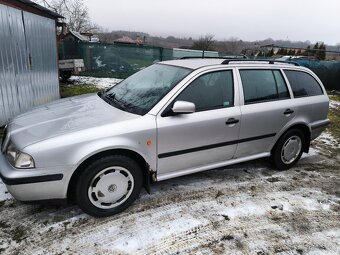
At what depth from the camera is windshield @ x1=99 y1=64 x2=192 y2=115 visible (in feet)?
10.5

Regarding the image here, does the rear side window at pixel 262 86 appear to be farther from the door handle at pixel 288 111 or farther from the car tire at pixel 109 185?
the car tire at pixel 109 185

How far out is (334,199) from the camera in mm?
3633

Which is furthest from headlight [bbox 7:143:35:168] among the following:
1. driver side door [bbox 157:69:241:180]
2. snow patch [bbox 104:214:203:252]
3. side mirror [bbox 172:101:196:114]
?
side mirror [bbox 172:101:196:114]

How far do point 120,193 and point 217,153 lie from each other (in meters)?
1.32

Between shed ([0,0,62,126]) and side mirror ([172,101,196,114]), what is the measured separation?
4.37m

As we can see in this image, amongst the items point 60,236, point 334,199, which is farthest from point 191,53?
point 60,236

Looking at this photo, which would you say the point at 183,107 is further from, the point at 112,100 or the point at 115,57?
the point at 115,57

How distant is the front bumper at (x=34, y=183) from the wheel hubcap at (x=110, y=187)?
0.31m

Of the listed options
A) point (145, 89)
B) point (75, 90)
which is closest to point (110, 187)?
point (145, 89)

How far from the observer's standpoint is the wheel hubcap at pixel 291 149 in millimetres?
4238

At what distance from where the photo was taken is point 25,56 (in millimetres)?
6434

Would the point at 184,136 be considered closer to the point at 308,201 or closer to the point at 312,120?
the point at 308,201

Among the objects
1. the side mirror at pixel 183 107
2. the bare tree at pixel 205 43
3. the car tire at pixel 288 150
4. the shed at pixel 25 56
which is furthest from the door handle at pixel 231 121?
the bare tree at pixel 205 43

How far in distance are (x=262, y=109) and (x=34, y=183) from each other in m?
2.87
